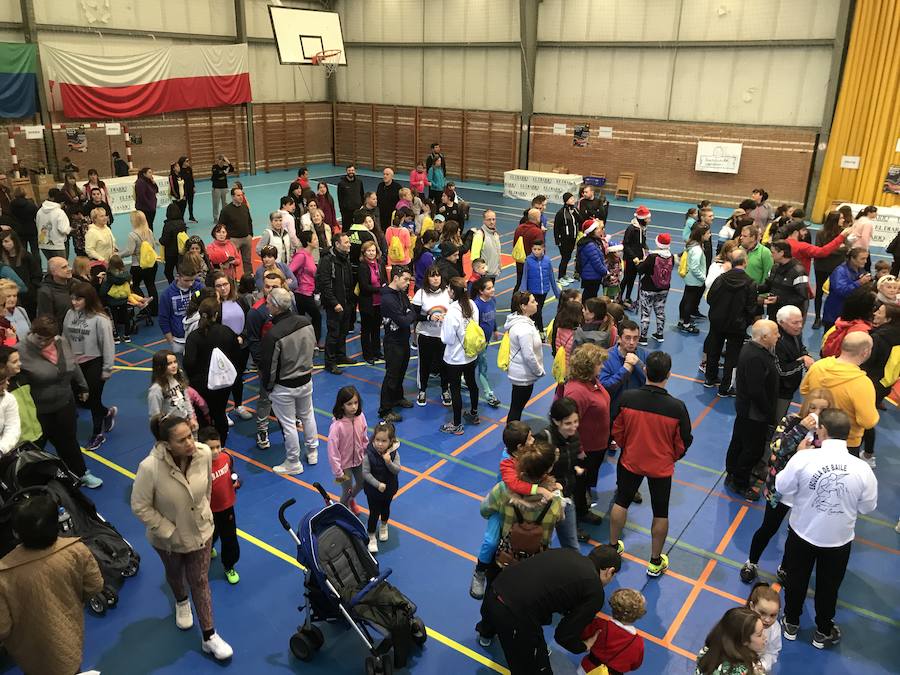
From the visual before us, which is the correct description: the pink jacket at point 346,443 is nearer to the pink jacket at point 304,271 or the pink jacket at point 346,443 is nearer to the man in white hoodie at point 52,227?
the pink jacket at point 304,271

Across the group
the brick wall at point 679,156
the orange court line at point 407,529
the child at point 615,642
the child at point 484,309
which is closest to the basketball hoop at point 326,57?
the brick wall at point 679,156

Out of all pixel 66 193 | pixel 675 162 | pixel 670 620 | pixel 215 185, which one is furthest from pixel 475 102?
pixel 670 620

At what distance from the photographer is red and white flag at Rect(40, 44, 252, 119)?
800 inches

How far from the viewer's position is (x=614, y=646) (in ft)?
13.7

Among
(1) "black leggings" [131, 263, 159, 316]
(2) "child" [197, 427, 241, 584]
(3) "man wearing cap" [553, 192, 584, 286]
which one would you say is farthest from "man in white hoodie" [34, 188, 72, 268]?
(3) "man wearing cap" [553, 192, 584, 286]

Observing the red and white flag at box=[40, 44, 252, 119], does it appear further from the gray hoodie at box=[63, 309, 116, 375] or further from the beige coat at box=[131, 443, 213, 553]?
the beige coat at box=[131, 443, 213, 553]

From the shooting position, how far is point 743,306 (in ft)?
29.0

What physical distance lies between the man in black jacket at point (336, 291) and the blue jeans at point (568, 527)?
5.75 m

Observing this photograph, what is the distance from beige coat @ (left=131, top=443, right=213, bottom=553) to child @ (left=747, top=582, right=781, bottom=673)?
143 inches

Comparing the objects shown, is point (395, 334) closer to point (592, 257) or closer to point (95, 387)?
point (95, 387)

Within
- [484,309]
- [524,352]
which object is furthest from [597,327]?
[484,309]

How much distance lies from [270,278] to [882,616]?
270 inches

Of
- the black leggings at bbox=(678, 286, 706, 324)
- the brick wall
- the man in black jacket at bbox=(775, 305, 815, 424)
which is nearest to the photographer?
the man in black jacket at bbox=(775, 305, 815, 424)

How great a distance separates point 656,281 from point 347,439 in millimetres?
6003
